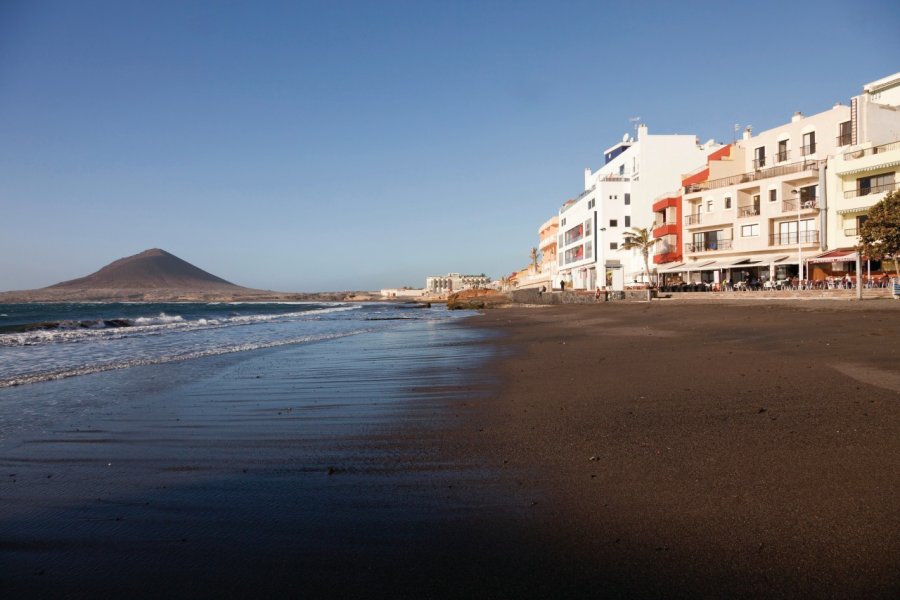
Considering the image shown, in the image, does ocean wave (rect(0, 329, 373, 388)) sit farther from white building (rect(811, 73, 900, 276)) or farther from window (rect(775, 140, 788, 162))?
window (rect(775, 140, 788, 162))

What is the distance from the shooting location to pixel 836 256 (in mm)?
30594

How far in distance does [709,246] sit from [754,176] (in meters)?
5.92

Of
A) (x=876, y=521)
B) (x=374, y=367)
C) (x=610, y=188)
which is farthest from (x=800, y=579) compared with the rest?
(x=610, y=188)

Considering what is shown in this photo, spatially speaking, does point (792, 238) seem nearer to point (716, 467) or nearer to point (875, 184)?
point (875, 184)

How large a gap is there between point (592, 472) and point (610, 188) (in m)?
49.7

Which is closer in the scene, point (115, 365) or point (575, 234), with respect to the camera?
point (115, 365)

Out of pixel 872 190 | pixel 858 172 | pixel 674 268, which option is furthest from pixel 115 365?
pixel 674 268

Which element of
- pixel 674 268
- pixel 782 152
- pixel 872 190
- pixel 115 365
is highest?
pixel 782 152

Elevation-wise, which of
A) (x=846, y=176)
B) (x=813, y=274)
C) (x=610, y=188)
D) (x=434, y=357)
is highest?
(x=610, y=188)

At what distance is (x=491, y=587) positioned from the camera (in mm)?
2676

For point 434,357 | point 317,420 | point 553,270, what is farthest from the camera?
point 553,270

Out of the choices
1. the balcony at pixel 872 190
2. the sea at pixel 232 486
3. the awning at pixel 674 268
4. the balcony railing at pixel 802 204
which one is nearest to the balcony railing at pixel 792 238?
the balcony railing at pixel 802 204

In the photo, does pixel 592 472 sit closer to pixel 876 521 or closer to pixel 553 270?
pixel 876 521

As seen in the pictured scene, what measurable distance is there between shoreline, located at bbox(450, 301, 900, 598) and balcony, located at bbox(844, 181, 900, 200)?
2666 cm
